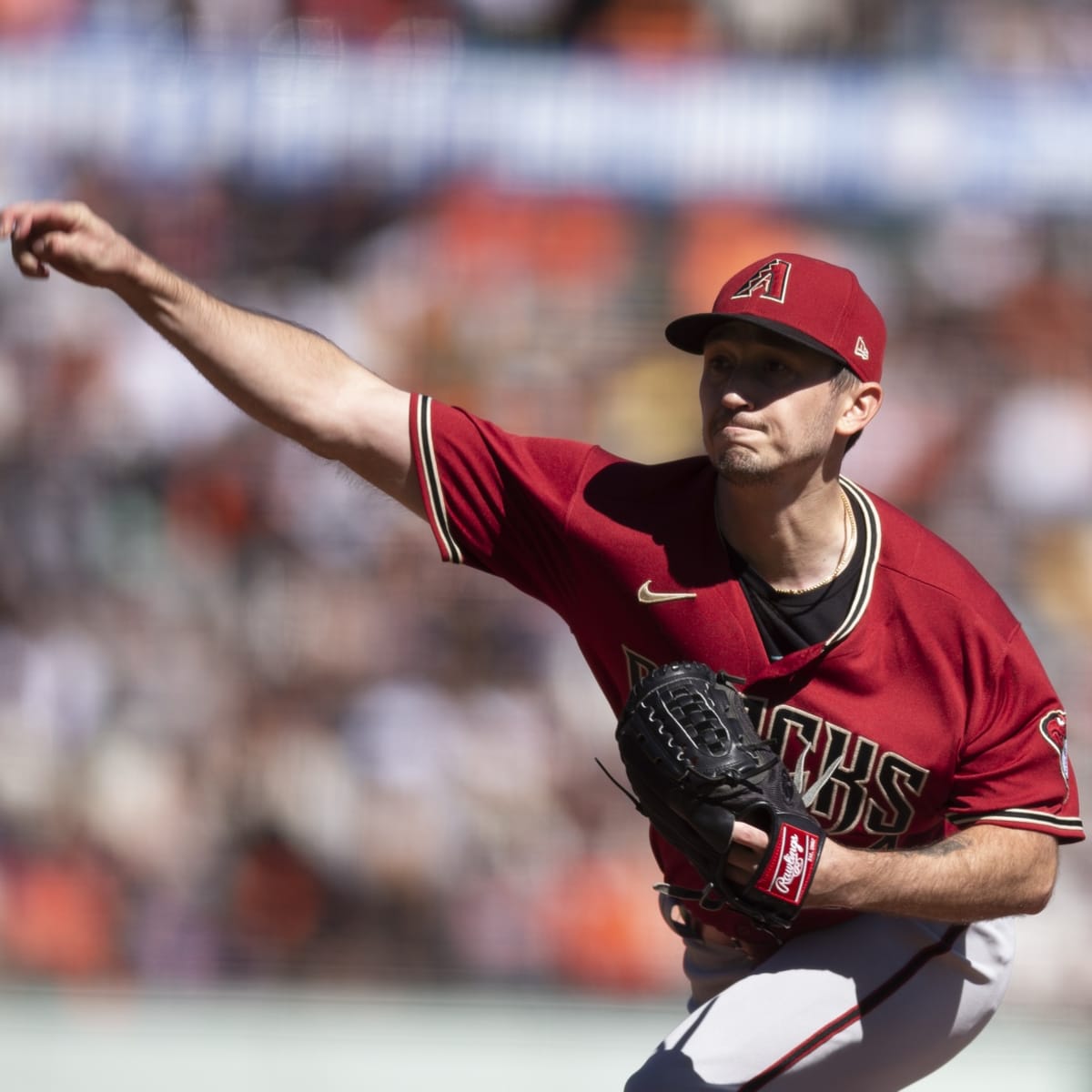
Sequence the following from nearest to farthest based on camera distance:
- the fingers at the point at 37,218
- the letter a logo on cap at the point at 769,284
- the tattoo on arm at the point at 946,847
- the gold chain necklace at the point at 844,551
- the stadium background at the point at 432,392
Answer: the fingers at the point at 37,218 < the tattoo on arm at the point at 946,847 < the letter a logo on cap at the point at 769,284 < the gold chain necklace at the point at 844,551 < the stadium background at the point at 432,392

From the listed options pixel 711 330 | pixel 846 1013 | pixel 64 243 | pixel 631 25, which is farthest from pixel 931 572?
pixel 631 25

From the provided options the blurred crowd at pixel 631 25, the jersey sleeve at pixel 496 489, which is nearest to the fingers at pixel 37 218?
the jersey sleeve at pixel 496 489

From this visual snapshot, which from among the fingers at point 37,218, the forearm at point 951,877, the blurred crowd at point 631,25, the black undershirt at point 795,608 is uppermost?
the blurred crowd at point 631,25

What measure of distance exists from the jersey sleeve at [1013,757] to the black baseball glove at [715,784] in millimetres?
372

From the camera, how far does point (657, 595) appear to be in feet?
9.43

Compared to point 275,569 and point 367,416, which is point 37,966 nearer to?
point 275,569

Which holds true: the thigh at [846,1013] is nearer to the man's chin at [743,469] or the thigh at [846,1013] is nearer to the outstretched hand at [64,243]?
the man's chin at [743,469]

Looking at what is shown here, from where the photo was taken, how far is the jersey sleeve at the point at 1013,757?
280 cm

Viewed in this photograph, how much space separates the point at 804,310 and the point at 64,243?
129 centimetres

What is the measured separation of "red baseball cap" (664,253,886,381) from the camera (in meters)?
2.77

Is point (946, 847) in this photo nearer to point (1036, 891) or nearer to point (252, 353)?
point (1036, 891)

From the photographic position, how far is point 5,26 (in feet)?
20.5

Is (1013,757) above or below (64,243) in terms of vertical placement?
below

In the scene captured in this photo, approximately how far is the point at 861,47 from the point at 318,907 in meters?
3.99
